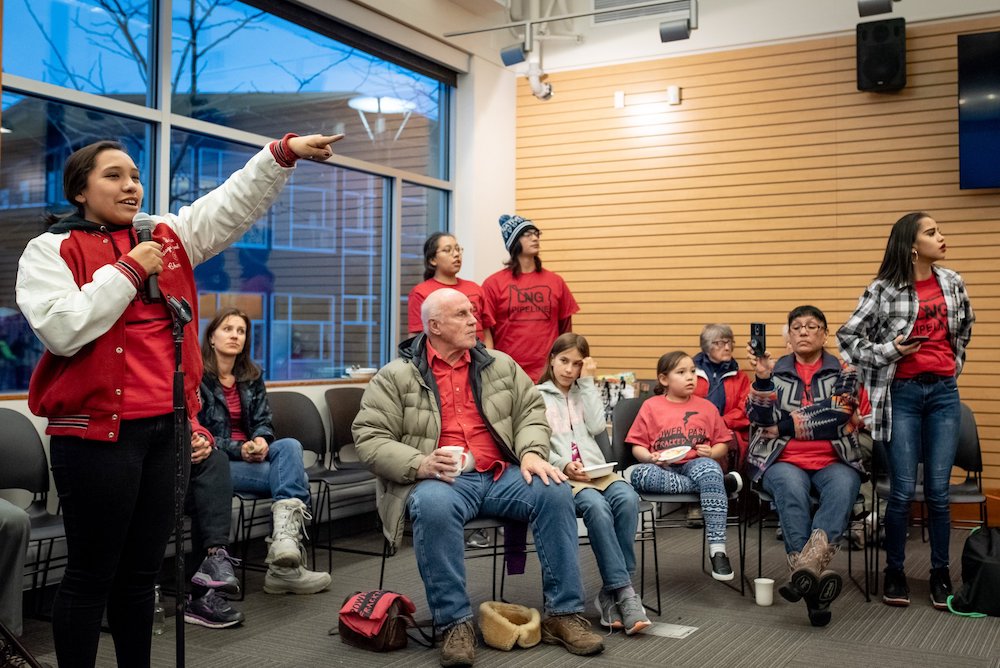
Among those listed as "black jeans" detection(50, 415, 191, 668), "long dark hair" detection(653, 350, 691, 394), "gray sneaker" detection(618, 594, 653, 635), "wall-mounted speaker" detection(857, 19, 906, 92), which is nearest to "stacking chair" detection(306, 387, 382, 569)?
"long dark hair" detection(653, 350, 691, 394)

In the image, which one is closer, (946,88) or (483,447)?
(483,447)

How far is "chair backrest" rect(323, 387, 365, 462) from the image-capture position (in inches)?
210

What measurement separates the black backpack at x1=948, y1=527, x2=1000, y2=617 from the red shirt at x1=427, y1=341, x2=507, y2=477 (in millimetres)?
1948

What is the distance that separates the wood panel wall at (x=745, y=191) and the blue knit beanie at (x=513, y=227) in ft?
5.01

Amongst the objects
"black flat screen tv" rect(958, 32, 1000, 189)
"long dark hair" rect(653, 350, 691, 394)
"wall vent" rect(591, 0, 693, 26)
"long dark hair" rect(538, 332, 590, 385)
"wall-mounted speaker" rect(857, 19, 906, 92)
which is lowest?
"long dark hair" rect(653, 350, 691, 394)

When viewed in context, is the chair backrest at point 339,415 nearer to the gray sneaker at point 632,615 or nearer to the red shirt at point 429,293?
the red shirt at point 429,293

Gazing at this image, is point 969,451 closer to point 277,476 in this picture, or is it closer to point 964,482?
point 964,482

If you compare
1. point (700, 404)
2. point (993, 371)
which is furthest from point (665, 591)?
point (993, 371)

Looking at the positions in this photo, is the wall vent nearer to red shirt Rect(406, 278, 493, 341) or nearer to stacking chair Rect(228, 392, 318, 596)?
red shirt Rect(406, 278, 493, 341)

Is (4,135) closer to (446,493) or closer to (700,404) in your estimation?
(446,493)

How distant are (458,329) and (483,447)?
45 cm

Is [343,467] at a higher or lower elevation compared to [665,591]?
higher

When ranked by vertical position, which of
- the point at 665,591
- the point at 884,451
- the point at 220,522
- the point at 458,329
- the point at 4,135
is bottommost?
the point at 665,591

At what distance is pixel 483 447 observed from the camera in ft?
11.8
